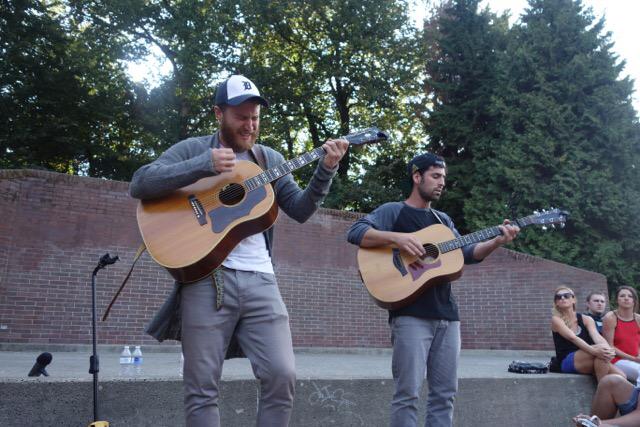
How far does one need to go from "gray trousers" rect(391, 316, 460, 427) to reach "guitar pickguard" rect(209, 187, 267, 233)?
1.46 metres

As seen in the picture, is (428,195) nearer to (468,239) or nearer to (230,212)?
(468,239)

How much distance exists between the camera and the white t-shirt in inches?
107

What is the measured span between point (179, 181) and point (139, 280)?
8.68m

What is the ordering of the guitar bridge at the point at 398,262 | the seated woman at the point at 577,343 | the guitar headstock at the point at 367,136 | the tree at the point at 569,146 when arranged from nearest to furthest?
the guitar headstock at the point at 367,136, the guitar bridge at the point at 398,262, the seated woman at the point at 577,343, the tree at the point at 569,146

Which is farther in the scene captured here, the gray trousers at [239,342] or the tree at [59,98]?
the tree at [59,98]

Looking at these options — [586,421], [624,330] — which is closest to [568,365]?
[624,330]

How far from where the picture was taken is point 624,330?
6.32 meters

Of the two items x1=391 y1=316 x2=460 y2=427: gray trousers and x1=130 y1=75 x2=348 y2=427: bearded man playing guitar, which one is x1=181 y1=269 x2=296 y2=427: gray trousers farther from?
x1=391 y1=316 x2=460 y2=427: gray trousers

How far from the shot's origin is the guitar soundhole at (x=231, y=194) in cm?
285

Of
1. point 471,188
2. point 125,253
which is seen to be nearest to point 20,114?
point 125,253

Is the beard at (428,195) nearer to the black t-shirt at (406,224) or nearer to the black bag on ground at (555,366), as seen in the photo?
the black t-shirt at (406,224)

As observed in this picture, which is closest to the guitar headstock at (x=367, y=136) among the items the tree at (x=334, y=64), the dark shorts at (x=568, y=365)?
the dark shorts at (x=568, y=365)

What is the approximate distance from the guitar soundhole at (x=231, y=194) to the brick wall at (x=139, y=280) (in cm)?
832

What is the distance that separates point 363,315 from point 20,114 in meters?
13.0
